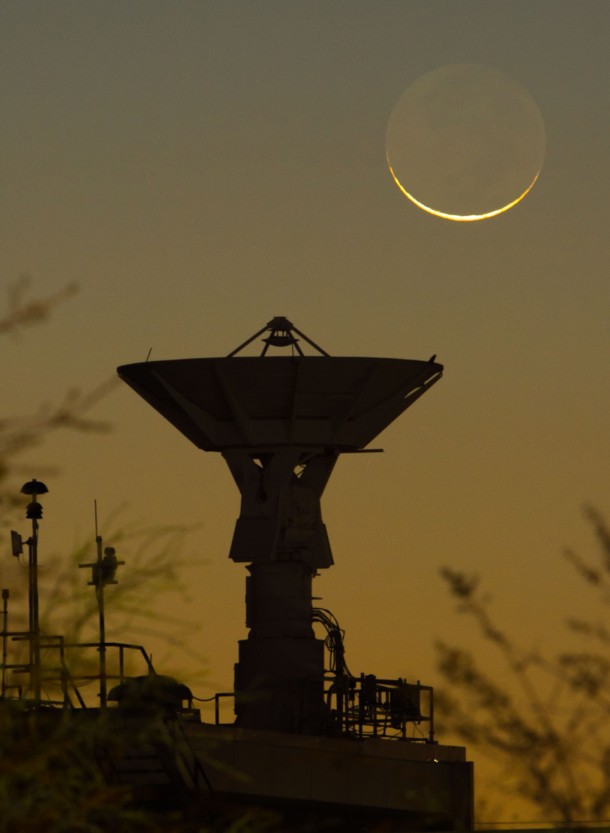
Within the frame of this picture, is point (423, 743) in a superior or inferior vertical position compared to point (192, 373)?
inferior

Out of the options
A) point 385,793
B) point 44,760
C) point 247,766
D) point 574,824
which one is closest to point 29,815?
point 44,760

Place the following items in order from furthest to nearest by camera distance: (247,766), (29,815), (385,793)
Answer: (385,793) → (247,766) → (29,815)

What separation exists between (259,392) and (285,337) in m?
3.34

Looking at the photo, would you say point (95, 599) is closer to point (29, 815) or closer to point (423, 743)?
point (29, 815)

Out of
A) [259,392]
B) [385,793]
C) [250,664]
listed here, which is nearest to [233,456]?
[259,392]

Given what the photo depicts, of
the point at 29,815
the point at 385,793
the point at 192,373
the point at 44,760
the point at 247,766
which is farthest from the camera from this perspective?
the point at 192,373

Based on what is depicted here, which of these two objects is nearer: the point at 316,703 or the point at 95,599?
the point at 95,599

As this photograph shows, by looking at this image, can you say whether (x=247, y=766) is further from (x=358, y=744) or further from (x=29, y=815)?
(x=29, y=815)

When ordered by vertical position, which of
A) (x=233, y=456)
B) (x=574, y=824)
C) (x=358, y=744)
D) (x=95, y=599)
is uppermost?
(x=233, y=456)

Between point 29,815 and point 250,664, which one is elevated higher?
point 250,664

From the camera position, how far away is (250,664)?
6738cm

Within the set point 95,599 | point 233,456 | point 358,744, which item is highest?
point 233,456

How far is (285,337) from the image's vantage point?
71750 mm

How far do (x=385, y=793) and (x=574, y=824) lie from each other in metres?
48.9
